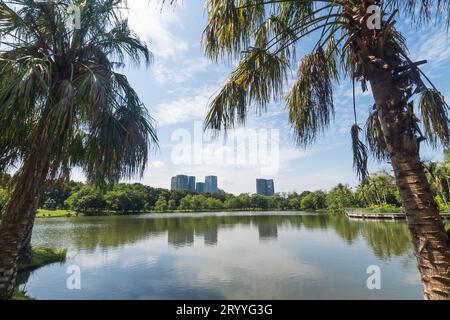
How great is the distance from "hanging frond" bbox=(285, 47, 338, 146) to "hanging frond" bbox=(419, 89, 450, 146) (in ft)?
3.39

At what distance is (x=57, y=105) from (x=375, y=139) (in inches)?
170

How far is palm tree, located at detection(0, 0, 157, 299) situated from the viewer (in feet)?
11.2

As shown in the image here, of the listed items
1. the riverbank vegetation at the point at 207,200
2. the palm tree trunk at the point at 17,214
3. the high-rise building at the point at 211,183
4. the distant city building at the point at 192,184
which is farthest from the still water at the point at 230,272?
the high-rise building at the point at 211,183

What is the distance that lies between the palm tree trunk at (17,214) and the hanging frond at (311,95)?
356 cm

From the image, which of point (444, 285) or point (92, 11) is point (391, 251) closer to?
point (444, 285)

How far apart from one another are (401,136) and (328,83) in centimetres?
152

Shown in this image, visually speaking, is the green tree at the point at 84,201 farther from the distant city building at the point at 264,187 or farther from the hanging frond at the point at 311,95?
the distant city building at the point at 264,187

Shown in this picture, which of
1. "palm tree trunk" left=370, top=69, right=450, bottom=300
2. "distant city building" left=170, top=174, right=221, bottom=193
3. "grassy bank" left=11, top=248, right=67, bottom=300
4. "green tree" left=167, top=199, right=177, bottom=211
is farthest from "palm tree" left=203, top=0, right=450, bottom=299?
"distant city building" left=170, top=174, right=221, bottom=193

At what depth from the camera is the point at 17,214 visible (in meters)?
3.78

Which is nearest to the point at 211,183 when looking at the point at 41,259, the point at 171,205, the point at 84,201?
the point at 171,205

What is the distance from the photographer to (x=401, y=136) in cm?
232

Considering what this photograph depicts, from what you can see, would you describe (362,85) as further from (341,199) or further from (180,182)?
(180,182)

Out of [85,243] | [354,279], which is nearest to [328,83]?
[354,279]

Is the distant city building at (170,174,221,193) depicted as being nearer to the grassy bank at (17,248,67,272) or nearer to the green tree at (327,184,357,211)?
the green tree at (327,184,357,211)
